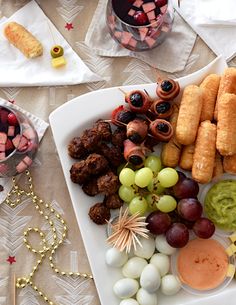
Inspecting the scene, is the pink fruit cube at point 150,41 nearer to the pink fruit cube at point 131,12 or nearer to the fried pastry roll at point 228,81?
the pink fruit cube at point 131,12

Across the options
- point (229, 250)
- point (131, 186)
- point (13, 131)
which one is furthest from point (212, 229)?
point (13, 131)

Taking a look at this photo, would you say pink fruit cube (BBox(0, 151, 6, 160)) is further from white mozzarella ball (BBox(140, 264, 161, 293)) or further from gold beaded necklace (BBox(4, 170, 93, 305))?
white mozzarella ball (BBox(140, 264, 161, 293))

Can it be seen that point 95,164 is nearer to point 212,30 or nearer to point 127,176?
point 127,176

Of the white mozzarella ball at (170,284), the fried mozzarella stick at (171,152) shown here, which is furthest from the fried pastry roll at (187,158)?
the white mozzarella ball at (170,284)

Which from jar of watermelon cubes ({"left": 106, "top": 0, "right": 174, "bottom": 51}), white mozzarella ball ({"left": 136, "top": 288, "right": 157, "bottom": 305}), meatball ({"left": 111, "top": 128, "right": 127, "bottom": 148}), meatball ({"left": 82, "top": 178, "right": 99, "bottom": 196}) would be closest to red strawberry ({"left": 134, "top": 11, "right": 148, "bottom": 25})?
jar of watermelon cubes ({"left": 106, "top": 0, "right": 174, "bottom": 51})

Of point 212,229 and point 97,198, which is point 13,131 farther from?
point 212,229

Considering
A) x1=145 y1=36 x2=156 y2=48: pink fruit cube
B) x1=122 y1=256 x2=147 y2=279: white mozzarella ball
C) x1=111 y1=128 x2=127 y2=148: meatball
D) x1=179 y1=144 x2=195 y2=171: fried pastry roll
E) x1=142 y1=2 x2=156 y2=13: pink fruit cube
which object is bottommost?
x1=122 y1=256 x2=147 y2=279: white mozzarella ball

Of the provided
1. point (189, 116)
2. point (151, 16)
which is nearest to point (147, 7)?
point (151, 16)
